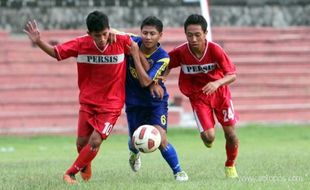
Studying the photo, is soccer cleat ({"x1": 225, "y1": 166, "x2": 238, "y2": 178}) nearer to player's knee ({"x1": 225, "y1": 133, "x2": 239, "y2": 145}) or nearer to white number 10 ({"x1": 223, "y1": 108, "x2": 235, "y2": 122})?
player's knee ({"x1": 225, "y1": 133, "x2": 239, "y2": 145})

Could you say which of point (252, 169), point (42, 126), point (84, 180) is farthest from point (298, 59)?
point (84, 180)

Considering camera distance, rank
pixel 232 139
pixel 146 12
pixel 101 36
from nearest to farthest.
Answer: pixel 101 36
pixel 232 139
pixel 146 12

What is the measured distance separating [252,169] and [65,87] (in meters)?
13.3

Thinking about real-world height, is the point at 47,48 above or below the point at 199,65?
above

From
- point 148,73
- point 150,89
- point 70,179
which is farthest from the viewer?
point 150,89

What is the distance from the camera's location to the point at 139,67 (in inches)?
430

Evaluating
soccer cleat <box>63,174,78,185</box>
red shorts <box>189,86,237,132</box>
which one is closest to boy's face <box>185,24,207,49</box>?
red shorts <box>189,86,237,132</box>

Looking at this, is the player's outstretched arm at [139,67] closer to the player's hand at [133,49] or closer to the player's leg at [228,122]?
the player's hand at [133,49]

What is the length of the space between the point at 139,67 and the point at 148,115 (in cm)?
80

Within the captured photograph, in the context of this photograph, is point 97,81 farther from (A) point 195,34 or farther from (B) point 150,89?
(A) point 195,34

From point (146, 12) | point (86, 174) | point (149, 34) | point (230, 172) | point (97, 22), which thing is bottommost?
point (146, 12)

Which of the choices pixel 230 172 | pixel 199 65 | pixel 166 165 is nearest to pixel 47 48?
pixel 199 65

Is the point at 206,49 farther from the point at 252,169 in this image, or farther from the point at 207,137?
the point at 252,169

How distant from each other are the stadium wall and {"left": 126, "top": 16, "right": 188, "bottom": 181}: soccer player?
52.8ft
